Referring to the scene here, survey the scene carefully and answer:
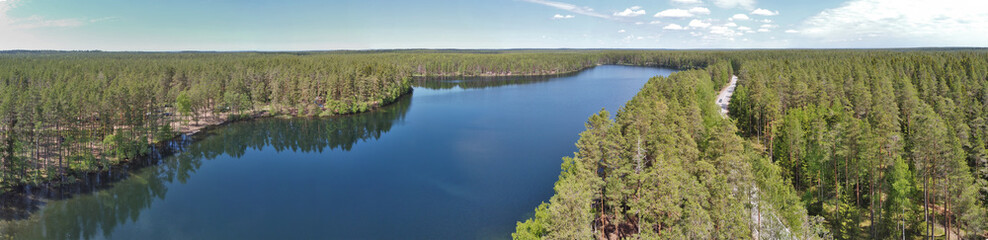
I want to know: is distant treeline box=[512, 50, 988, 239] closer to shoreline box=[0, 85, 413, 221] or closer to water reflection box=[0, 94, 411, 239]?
water reflection box=[0, 94, 411, 239]

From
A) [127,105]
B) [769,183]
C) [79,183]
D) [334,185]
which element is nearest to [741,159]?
[769,183]

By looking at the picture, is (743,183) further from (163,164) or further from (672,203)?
(163,164)

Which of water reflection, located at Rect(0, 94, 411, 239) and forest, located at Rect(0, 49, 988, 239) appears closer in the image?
forest, located at Rect(0, 49, 988, 239)

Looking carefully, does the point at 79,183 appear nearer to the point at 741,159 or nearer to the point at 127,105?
the point at 127,105

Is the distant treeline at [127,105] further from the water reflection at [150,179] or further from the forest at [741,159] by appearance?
the water reflection at [150,179]

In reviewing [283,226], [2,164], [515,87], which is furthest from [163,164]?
[515,87]

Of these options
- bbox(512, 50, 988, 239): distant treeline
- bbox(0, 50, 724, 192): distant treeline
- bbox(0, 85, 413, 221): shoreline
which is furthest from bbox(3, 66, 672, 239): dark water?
bbox(512, 50, 988, 239): distant treeline
